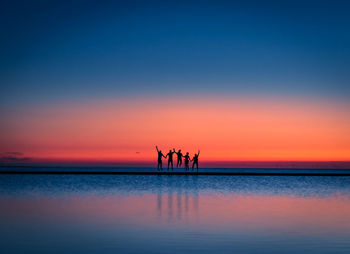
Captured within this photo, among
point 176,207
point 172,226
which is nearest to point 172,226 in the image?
point 172,226

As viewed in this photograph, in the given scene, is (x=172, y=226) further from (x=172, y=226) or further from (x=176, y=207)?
(x=176, y=207)

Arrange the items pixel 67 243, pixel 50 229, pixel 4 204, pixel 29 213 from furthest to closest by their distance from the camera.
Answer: pixel 4 204, pixel 29 213, pixel 50 229, pixel 67 243

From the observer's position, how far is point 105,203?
64.5 ft

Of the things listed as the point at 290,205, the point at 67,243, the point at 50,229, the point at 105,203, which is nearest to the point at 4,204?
the point at 105,203

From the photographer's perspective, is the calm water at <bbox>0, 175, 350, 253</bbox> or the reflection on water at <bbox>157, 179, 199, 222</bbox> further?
the reflection on water at <bbox>157, 179, 199, 222</bbox>

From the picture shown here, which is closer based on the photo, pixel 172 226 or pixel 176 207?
pixel 172 226

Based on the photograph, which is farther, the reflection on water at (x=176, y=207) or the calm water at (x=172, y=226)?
the reflection on water at (x=176, y=207)

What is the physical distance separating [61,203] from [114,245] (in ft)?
32.2

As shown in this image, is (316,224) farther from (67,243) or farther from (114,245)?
(67,243)

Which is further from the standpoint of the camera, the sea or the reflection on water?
the reflection on water

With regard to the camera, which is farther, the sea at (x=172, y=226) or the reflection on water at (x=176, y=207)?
the reflection on water at (x=176, y=207)

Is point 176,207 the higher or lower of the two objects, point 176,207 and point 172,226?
the higher

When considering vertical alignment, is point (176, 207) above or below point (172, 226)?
above

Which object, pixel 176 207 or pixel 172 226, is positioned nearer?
pixel 172 226
